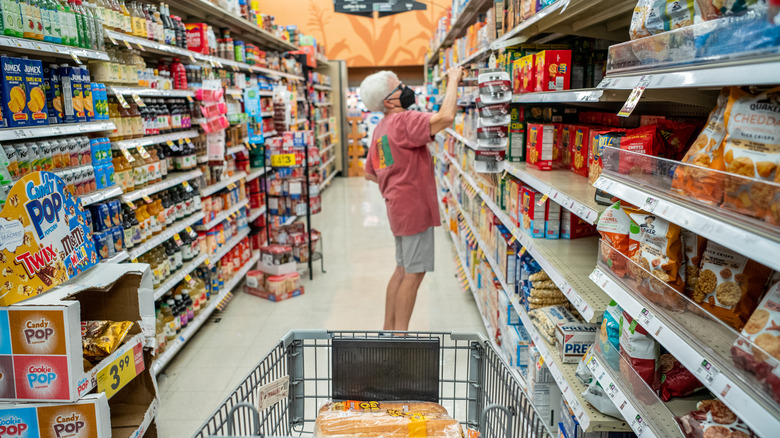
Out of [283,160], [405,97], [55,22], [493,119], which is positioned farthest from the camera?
[283,160]

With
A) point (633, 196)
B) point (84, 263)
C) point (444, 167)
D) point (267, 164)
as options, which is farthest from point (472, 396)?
point (444, 167)

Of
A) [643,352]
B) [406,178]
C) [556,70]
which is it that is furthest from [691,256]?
[406,178]

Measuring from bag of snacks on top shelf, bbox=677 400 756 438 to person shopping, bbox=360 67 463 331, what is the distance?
238 cm

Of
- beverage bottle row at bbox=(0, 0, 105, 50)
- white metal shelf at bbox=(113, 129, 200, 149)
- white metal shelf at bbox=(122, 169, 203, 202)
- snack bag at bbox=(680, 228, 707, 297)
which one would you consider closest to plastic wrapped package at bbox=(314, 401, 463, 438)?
snack bag at bbox=(680, 228, 707, 297)

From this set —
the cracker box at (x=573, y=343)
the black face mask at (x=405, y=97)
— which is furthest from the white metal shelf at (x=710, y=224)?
the black face mask at (x=405, y=97)

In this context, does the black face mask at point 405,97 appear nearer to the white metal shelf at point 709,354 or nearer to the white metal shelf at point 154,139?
the white metal shelf at point 154,139

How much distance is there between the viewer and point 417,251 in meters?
3.65

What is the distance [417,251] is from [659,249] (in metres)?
2.27

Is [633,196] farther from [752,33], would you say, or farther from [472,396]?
[472,396]

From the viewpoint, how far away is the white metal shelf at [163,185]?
11.0 ft

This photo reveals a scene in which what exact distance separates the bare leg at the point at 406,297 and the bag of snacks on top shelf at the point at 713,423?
241 cm

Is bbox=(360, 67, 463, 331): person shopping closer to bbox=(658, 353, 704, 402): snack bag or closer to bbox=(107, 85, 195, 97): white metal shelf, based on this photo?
bbox=(107, 85, 195, 97): white metal shelf

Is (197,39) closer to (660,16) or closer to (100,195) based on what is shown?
(100,195)

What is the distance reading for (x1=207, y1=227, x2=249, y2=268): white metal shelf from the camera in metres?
Result: 4.66
